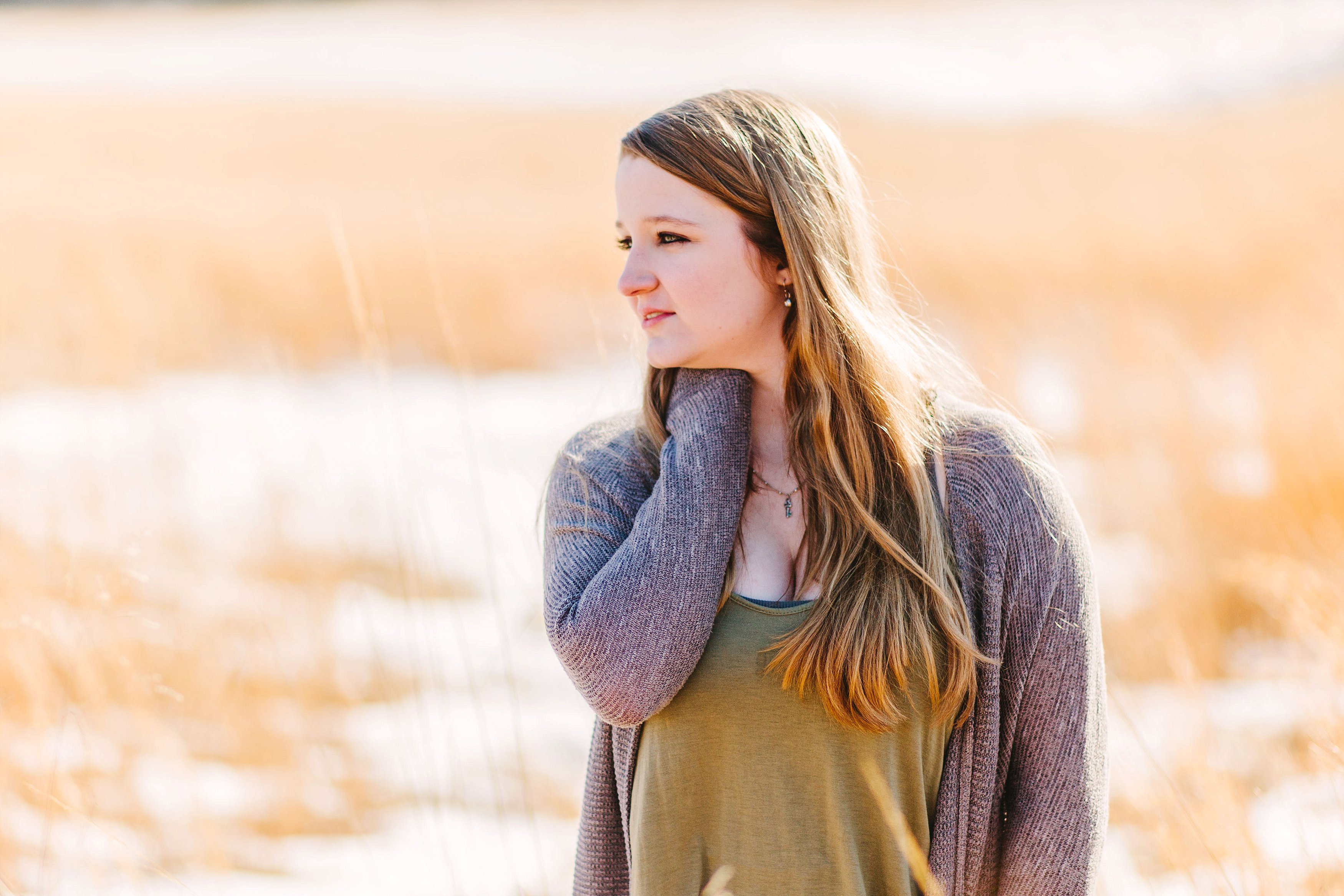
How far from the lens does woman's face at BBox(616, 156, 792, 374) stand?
1.46 meters

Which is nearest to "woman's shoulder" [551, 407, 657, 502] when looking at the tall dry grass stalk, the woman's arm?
the woman's arm

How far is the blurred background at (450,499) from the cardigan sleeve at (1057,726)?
0.19 meters

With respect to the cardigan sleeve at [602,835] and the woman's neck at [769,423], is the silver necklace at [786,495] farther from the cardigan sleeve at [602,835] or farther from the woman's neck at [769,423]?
the cardigan sleeve at [602,835]

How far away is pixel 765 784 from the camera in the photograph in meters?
1.33

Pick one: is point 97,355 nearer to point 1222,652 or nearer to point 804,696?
point 804,696

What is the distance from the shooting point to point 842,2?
4725cm

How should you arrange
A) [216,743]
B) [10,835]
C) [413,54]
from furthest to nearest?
[413,54] → [216,743] → [10,835]

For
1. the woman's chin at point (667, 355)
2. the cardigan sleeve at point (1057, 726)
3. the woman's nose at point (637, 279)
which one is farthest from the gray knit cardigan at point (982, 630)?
the woman's nose at point (637, 279)

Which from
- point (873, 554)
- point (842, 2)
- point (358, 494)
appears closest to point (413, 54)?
point (842, 2)

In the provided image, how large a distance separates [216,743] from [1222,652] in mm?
3251

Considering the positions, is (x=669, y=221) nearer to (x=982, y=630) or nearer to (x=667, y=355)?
(x=667, y=355)

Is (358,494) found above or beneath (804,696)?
beneath

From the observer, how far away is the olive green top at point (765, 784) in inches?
52.6

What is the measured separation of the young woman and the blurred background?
222 mm
